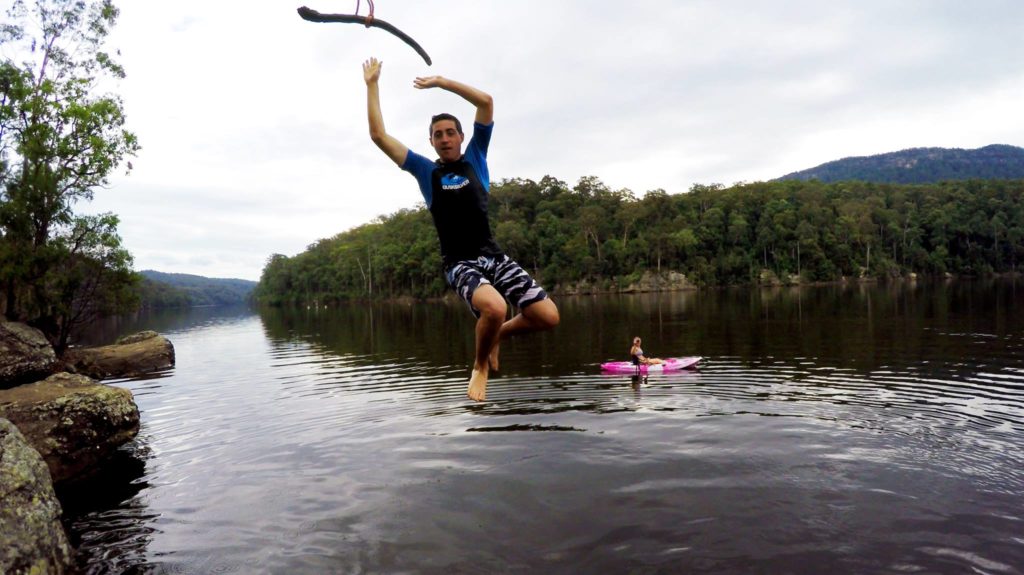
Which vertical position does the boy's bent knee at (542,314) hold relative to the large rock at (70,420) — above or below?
above

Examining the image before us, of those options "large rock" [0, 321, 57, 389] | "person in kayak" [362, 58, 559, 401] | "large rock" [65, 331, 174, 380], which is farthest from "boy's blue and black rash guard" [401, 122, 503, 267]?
"large rock" [65, 331, 174, 380]

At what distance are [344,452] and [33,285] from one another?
2166cm

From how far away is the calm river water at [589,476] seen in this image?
654 cm

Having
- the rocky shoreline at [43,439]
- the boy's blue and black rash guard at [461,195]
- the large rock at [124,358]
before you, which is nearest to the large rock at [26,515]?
the rocky shoreline at [43,439]

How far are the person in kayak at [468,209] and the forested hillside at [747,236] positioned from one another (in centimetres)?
10585

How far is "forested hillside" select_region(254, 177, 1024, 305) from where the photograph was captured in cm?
11206

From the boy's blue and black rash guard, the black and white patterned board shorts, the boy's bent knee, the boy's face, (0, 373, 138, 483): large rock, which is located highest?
the boy's face

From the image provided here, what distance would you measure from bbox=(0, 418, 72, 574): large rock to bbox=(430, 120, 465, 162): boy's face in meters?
5.97

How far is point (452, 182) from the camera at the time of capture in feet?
16.9

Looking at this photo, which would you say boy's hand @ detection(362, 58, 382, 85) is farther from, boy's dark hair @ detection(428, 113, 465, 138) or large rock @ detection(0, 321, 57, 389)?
large rock @ detection(0, 321, 57, 389)

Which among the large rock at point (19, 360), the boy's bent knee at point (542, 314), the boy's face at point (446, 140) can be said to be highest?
the boy's face at point (446, 140)

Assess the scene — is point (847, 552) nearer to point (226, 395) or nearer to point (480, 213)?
point (480, 213)

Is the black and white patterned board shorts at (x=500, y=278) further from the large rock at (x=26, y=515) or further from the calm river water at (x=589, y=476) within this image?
the large rock at (x=26, y=515)

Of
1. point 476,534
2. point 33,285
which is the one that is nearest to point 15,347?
point 33,285
